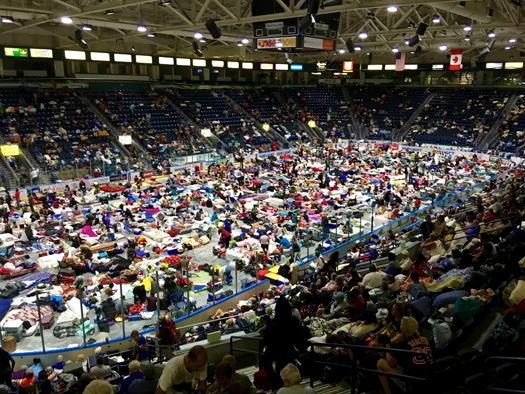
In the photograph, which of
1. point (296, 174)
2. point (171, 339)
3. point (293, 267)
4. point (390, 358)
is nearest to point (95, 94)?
point (296, 174)

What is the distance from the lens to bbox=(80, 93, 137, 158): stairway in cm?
3071

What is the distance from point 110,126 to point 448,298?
30178 millimetres

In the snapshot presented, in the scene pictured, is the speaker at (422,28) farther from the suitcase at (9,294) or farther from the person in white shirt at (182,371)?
the person in white shirt at (182,371)

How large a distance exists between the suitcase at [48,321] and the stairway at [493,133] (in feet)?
128

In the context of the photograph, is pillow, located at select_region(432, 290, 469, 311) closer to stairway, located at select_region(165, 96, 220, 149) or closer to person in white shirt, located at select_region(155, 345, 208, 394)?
person in white shirt, located at select_region(155, 345, 208, 394)

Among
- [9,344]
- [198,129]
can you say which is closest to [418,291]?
[9,344]

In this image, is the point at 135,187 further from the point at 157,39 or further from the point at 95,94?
the point at 157,39

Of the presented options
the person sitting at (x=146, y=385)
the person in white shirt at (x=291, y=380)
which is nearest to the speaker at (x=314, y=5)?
the person sitting at (x=146, y=385)

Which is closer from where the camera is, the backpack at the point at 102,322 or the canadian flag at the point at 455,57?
the backpack at the point at 102,322

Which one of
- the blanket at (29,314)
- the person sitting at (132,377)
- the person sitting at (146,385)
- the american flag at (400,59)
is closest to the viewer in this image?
the person sitting at (146,385)

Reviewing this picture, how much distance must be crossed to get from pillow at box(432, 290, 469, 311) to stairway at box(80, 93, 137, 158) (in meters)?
26.2

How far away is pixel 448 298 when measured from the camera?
23.2 feet

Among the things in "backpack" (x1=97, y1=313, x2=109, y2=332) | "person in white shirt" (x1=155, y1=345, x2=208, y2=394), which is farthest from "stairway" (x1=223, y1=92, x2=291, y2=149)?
"person in white shirt" (x1=155, y1=345, x2=208, y2=394)

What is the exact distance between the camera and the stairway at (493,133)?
1567 inches
